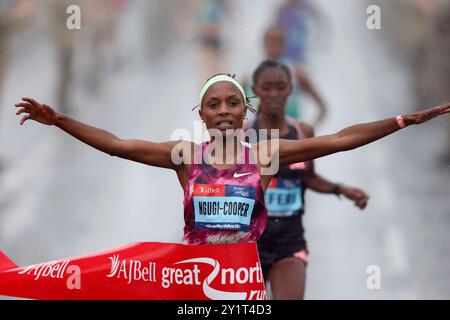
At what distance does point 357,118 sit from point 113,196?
11.8ft

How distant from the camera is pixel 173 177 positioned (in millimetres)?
12578

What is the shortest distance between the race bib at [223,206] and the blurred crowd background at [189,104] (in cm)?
615

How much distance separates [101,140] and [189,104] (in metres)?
9.18

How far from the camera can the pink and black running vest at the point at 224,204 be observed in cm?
462

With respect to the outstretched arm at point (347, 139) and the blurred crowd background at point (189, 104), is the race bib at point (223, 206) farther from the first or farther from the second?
the blurred crowd background at point (189, 104)

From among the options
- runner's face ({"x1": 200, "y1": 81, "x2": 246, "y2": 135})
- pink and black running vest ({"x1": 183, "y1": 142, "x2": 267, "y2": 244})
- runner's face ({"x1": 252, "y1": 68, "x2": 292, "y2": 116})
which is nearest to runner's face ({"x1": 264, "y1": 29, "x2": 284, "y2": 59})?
runner's face ({"x1": 252, "y1": 68, "x2": 292, "y2": 116})

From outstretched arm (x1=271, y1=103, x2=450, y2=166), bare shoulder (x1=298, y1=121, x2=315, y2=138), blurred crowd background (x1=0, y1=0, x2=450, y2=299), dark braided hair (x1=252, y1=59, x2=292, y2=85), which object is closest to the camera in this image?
outstretched arm (x1=271, y1=103, x2=450, y2=166)

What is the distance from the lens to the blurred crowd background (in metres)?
11.5

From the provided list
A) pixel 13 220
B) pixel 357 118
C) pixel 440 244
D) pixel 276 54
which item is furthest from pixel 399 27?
pixel 13 220

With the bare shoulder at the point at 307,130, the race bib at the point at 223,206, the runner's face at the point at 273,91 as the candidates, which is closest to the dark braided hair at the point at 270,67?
the runner's face at the point at 273,91

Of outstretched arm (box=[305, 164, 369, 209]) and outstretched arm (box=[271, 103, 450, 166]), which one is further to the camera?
outstretched arm (box=[305, 164, 369, 209])

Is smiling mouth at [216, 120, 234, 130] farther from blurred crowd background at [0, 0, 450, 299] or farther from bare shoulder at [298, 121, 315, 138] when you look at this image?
blurred crowd background at [0, 0, 450, 299]

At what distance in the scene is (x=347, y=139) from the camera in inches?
181

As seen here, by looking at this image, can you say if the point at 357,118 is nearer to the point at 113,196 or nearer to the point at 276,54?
the point at 276,54
